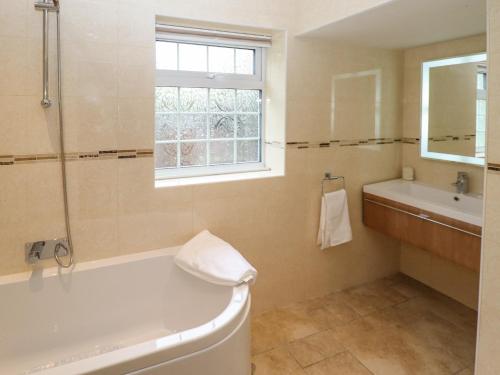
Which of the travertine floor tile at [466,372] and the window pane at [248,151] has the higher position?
the window pane at [248,151]

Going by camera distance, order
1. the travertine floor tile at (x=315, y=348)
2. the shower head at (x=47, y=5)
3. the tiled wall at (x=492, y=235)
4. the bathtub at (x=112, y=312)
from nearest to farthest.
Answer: the tiled wall at (x=492, y=235) < the bathtub at (x=112, y=312) < the shower head at (x=47, y=5) < the travertine floor tile at (x=315, y=348)

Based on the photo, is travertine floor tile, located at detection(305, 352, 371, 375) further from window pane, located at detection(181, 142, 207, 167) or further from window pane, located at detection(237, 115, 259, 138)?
window pane, located at detection(237, 115, 259, 138)

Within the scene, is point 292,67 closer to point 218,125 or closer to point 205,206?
point 218,125

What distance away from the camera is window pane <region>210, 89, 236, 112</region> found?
8.81 ft

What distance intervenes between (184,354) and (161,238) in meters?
0.97

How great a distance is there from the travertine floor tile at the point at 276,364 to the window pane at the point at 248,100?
1678 millimetres

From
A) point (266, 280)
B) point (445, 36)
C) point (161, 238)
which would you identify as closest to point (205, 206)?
point (161, 238)

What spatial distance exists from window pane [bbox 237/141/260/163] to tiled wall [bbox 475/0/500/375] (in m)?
1.62

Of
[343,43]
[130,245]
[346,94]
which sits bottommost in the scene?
[130,245]

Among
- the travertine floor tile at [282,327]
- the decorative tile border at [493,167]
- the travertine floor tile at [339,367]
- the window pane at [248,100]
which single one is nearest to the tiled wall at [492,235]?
the decorative tile border at [493,167]

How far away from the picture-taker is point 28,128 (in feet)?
6.36

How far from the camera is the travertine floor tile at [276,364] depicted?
211cm

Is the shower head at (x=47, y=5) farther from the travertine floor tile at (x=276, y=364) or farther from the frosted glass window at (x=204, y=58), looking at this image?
the travertine floor tile at (x=276, y=364)

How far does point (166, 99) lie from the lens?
2.54 m
